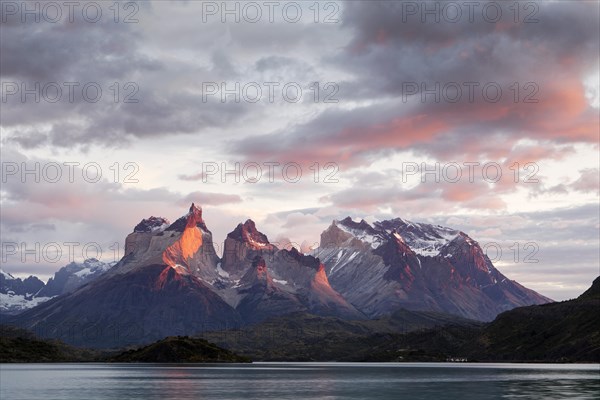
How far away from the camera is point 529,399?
200 m

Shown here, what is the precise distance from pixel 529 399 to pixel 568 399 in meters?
9.82

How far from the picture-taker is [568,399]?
7677 inches
